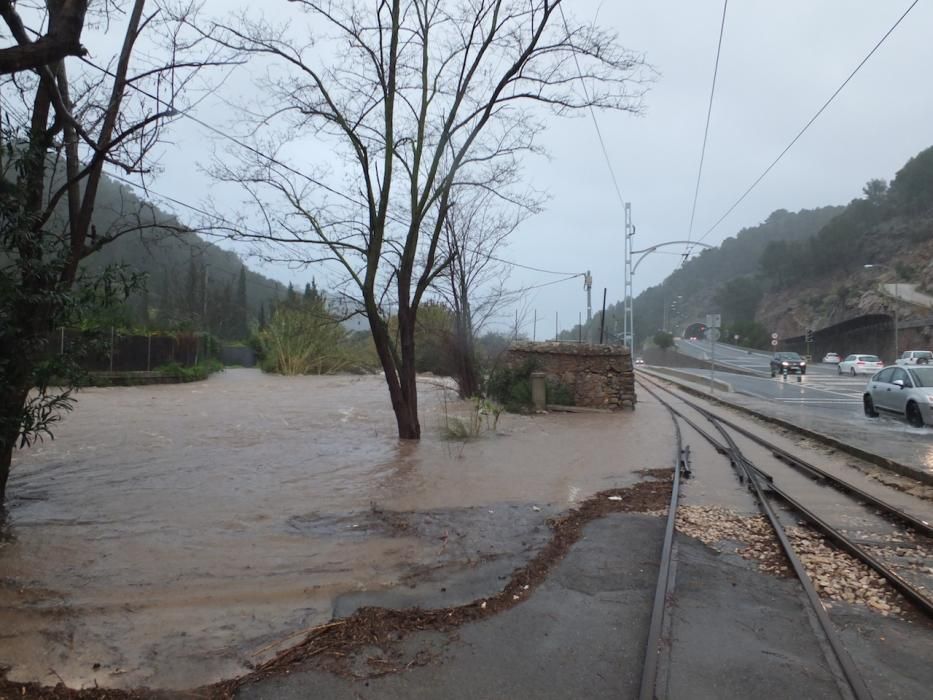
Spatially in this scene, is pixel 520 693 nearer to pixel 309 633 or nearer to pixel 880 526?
pixel 309 633

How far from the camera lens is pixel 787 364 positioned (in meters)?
42.8

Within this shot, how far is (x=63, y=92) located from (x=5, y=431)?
12.9 feet

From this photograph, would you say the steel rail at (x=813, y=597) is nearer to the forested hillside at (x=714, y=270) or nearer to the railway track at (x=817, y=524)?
the railway track at (x=817, y=524)

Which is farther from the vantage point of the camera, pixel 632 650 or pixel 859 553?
pixel 859 553

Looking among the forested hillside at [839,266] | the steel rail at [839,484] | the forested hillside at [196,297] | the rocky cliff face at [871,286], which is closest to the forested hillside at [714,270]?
the forested hillside at [839,266]

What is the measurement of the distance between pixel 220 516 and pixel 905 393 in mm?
16224

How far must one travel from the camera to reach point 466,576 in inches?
224

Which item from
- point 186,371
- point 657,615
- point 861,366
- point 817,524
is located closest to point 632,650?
point 657,615

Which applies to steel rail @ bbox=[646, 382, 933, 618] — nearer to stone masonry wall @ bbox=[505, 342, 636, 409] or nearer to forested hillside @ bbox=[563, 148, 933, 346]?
stone masonry wall @ bbox=[505, 342, 636, 409]

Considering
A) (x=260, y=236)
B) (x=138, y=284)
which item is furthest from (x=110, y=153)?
(x=260, y=236)

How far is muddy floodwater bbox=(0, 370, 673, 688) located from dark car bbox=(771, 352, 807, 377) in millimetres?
29962

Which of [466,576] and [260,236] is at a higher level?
[260,236]

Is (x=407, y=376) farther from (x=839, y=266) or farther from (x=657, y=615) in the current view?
(x=839, y=266)

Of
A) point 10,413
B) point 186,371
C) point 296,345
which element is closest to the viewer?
point 10,413
